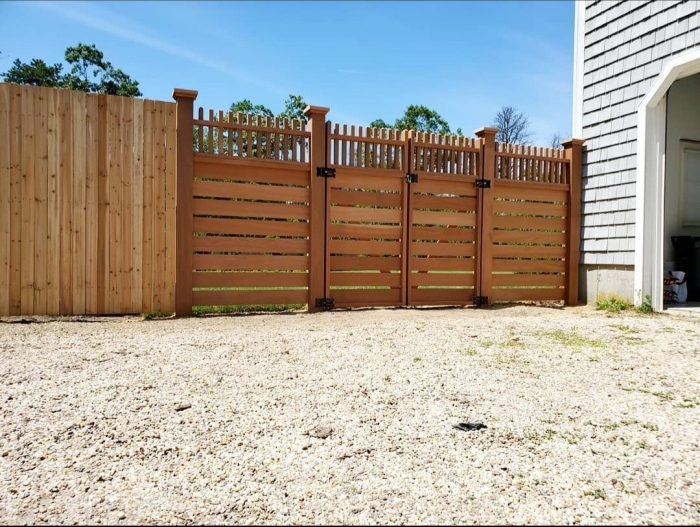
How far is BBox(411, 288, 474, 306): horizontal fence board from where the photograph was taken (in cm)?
632

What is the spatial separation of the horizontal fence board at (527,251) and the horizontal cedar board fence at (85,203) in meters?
4.46

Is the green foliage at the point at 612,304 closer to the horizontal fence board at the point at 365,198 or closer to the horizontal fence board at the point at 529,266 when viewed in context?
the horizontal fence board at the point at 529,266

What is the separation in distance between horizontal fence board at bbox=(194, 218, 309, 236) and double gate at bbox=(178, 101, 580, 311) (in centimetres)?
1

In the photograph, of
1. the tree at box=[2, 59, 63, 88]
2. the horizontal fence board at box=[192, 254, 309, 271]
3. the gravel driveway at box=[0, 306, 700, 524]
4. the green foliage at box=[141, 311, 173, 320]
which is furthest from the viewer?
the tree at box=[2, 59, 63, 88]

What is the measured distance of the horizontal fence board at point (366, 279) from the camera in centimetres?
593

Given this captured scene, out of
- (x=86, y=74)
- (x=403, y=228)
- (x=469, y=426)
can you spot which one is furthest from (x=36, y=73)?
(x=469, y=426)

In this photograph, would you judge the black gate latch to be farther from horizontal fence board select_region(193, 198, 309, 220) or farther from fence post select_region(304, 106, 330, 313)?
horizontal fence board select_region(193, 198, 309, 220)

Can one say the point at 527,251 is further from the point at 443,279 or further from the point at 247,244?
the point at 247,244

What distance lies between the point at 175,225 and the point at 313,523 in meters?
4.40

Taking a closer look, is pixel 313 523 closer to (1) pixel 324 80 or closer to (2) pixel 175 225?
(2) pixel 175 225

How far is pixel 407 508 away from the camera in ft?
4.90

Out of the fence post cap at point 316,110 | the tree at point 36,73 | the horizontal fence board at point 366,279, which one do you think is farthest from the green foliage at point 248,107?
the horizontal fence board at point 366,279

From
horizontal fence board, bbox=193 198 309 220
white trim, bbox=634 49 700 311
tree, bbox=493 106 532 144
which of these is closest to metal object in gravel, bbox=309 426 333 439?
horizontal fence board, bbox=193 198 309 220

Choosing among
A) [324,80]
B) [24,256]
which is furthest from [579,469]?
[324,80]
